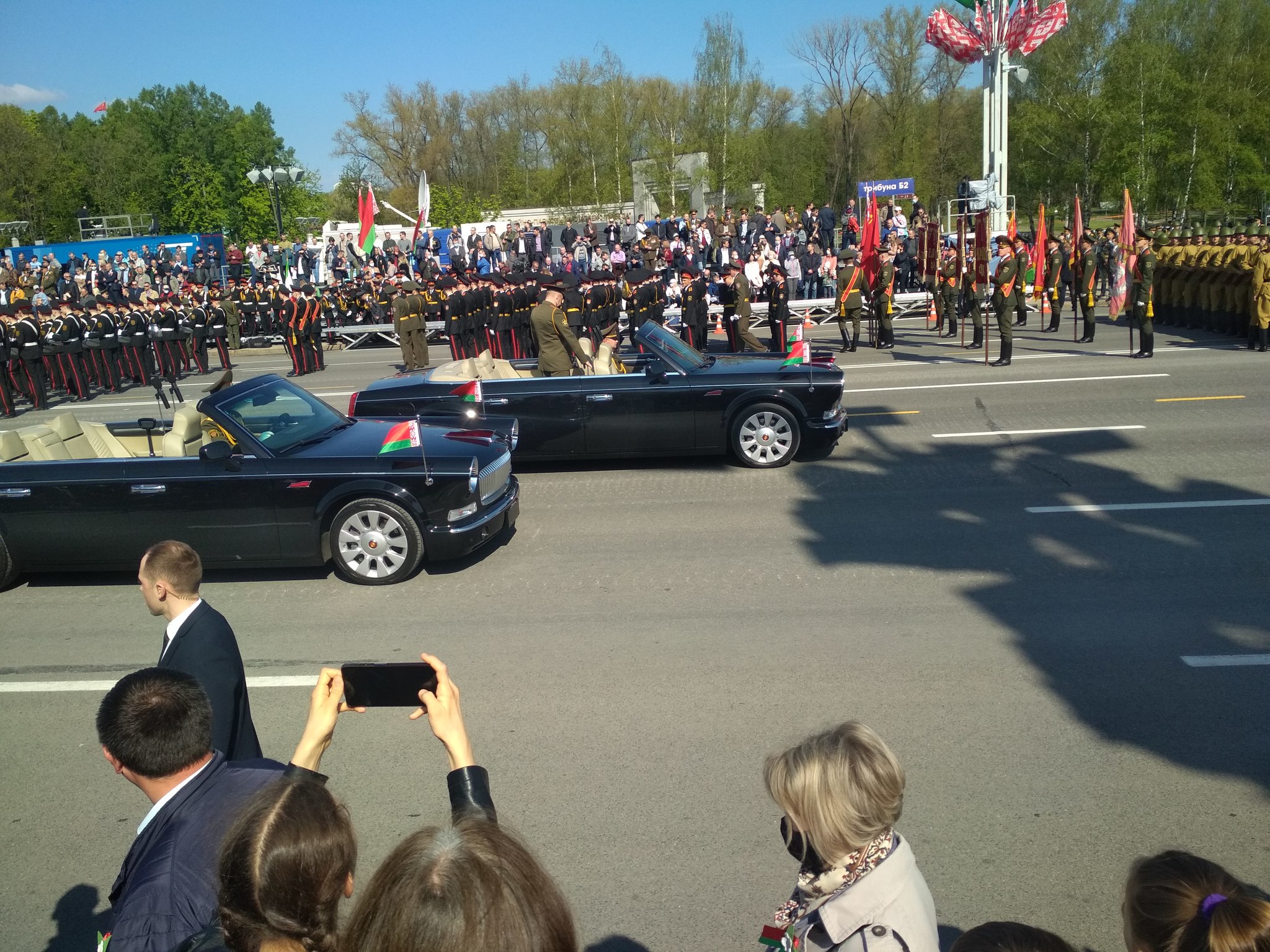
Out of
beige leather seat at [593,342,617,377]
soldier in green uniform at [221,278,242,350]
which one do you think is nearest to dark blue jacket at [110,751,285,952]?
beige leather seat at [593,342,617,377]

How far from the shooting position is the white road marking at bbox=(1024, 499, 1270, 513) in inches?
352

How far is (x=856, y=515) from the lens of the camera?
930 centimetres

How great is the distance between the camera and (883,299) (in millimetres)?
19797

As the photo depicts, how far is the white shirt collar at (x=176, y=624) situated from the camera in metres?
3.99

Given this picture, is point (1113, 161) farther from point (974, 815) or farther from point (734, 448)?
point (974, 815)

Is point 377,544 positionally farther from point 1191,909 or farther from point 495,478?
point 1191,909

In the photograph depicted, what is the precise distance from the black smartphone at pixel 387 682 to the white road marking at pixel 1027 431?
33.8 ft

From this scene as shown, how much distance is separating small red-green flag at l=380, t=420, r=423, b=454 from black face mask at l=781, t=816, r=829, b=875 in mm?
6265

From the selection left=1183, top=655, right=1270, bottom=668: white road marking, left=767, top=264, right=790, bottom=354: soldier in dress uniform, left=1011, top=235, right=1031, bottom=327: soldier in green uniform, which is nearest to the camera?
left=1183, top=655, right=1270, bottom=668: white road marking

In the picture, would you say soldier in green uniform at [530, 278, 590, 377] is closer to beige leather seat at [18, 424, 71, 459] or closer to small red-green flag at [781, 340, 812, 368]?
small red-green flag at [781, 340, 812, 368]

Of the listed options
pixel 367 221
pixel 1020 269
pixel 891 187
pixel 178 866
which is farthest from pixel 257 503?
pixel 891 187

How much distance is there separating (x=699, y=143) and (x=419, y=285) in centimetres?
3203

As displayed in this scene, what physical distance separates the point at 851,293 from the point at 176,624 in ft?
55.9

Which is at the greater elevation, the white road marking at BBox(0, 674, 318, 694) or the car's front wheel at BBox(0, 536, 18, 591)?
the car's front wheel at BBox(0, 536, 18, 591)
